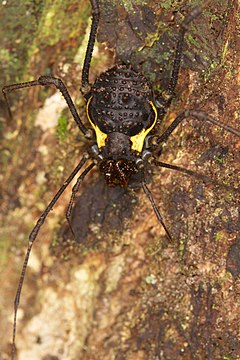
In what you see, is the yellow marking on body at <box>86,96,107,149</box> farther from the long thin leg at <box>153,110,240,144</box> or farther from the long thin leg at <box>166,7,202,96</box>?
the long thin leg at <box>166,7,202,96</box>

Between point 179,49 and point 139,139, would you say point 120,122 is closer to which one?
point 139,139

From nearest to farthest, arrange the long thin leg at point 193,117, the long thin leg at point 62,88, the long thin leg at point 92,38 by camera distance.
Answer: the long thin leg at point 193,117 < the long thin leg at point 92,38 < the long thin leg at point 62,88

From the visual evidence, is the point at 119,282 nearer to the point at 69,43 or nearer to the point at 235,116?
the point at 235,116

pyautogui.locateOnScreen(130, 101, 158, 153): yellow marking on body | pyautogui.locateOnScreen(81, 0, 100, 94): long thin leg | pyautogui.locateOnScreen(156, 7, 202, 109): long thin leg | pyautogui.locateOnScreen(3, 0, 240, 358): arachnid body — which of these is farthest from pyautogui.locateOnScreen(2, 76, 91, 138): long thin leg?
pyautogui.locateOnScreen(156, 7, 202, 109): long thin leg

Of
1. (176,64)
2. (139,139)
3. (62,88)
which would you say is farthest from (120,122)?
(176,64)

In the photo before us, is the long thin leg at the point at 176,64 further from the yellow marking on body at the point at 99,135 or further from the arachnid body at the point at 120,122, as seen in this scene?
the yellow marking on body at the point at 99,135

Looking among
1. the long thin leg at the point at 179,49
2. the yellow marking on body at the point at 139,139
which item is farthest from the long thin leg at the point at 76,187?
the long thin leg at the point at 179,49

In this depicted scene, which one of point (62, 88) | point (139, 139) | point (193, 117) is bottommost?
point (193, 117)

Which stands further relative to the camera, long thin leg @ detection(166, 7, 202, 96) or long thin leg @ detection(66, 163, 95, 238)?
long thin leg @ detection(66, 163, 95, 238)
